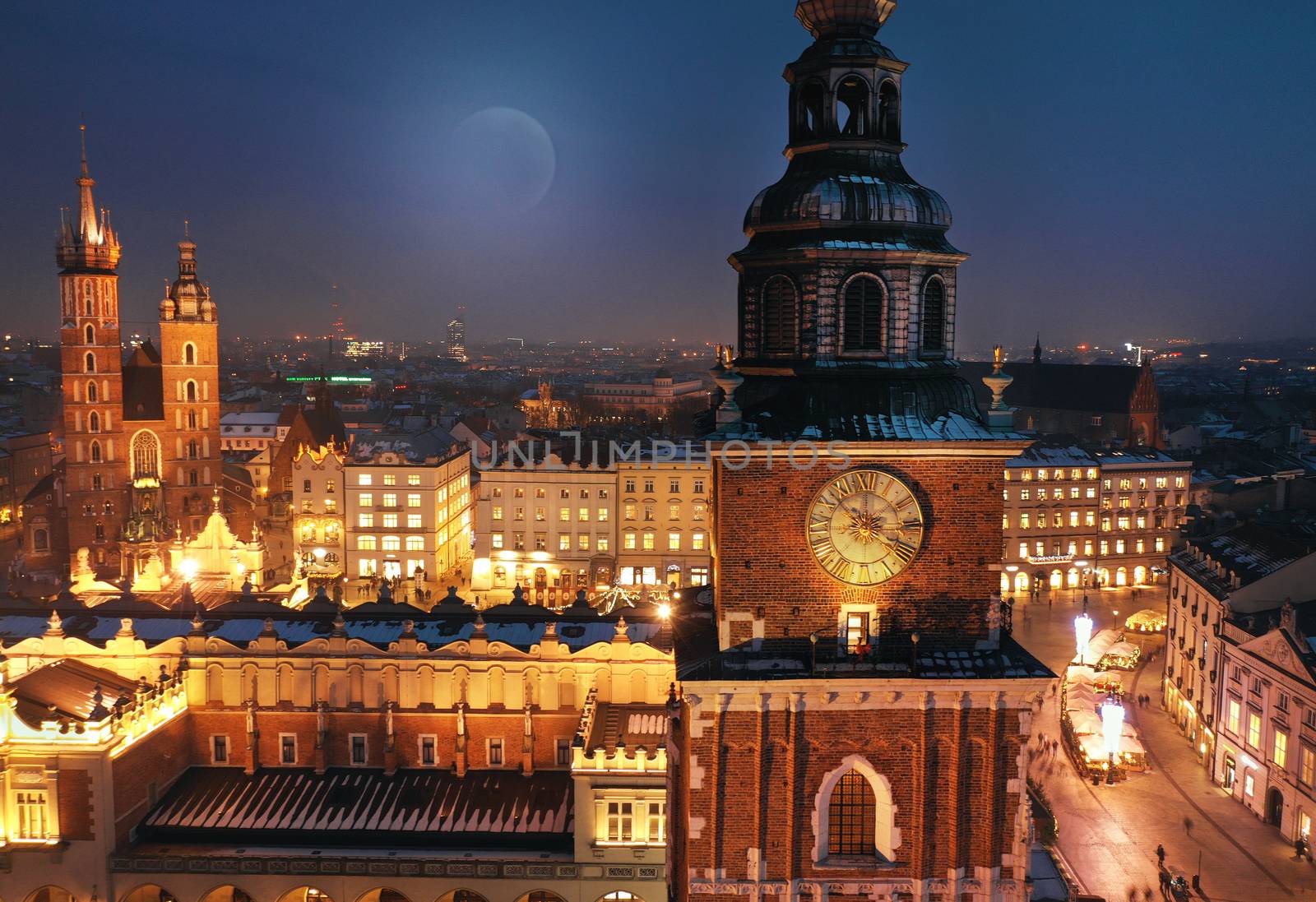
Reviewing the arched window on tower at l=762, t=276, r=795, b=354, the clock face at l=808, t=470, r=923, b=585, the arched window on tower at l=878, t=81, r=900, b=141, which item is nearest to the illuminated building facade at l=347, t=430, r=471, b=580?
the arched window on tower at l=762, t=276, r=795, b=354

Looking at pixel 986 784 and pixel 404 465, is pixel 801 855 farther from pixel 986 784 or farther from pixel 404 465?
pixel 404 465

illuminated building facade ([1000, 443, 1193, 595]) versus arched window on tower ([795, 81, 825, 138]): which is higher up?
arched window on tower ([795, 81, 825, 138])

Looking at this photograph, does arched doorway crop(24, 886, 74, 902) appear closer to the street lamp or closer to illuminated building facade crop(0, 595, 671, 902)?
illuminated building facade crop(0, 595, 671, 902)

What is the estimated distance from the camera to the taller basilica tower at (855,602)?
1877cm

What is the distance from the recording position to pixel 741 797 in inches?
742

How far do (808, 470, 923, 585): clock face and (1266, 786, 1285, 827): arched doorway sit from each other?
120 feet

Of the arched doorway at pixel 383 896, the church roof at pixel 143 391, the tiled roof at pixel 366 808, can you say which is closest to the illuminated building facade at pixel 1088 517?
the tiled roof at pixel 366 808

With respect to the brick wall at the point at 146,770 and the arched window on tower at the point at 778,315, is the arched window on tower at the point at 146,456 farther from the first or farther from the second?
the arched window on tower at the point at 778,315

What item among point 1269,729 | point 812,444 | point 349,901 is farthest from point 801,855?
point 1269,729

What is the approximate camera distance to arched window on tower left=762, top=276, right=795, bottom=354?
20125 millimetres

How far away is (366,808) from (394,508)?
44.7 m

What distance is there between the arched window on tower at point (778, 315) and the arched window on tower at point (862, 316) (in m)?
0.99

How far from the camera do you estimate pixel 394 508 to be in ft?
263

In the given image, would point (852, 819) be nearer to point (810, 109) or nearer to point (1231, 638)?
point (810, 109)
